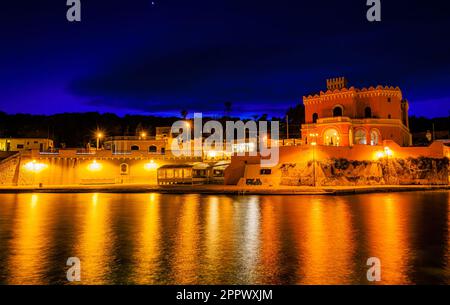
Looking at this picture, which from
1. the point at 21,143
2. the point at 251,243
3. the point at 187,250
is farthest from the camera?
the point at 21,143

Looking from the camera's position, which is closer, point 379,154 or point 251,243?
point 251,243

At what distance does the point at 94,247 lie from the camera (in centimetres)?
1315

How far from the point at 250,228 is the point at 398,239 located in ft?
18.6

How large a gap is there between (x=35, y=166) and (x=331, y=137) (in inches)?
1201

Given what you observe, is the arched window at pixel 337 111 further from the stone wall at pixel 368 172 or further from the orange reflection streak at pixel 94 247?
the orange reflection streak at pixel 94 247

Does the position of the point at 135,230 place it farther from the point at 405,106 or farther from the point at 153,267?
the point at 405,106

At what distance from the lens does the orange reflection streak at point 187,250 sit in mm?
9867

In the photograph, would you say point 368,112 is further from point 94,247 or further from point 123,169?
point 94,247

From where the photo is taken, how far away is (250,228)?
16.7 m

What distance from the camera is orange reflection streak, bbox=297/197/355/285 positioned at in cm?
980

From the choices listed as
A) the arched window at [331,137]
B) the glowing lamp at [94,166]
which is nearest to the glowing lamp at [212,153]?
the glowing lamp at [94,166]

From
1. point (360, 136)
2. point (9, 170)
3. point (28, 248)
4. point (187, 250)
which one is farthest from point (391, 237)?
point (9, 170)

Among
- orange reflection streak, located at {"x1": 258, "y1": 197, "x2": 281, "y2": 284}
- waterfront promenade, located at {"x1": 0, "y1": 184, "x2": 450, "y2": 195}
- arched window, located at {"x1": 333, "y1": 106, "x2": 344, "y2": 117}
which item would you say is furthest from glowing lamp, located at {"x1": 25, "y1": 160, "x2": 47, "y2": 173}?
arched window, located at {"x1": 333, "y1": 106, "x2": 344, "y2": 117}

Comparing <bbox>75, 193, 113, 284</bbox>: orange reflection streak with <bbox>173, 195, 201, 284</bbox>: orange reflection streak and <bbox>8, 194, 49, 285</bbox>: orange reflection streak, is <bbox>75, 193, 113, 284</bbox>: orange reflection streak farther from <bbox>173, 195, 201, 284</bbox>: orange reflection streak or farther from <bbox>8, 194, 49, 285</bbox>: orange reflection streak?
<bbox>173, 195, 201, 284</bbox>: orange reflection streak
